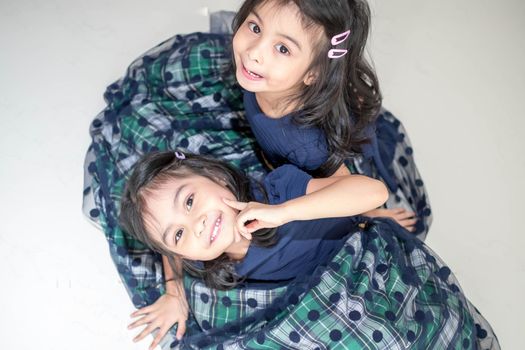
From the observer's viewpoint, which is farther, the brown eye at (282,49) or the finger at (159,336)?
the finger at (159,336)

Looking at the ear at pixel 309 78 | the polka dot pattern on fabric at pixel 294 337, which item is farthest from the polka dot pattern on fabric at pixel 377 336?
the ear at pixel 309 78

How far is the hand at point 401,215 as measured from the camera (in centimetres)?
136

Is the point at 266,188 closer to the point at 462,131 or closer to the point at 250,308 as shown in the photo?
the point at 250,308

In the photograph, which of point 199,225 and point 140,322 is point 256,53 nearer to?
point 199,225

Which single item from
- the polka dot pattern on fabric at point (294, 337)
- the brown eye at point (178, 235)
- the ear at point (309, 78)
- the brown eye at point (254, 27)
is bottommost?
the polka dot pattern on fabric at point (294, 337)

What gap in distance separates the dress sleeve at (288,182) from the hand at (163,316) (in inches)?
10.8

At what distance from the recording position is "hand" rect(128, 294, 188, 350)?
1287 millimetres

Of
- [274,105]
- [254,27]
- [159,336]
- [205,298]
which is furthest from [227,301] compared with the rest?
[254,27]

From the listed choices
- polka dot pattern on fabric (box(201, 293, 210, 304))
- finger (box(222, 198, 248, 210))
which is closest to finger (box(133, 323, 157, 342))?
polka dot pattern on fabric (box(201, 293, 210, 304))

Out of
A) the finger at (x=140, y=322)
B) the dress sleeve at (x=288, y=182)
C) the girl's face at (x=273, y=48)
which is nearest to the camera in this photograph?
the girl's face at (x=273, y=48)

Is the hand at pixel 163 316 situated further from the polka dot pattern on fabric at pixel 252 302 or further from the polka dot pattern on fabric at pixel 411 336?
the polka dot pattern on fabric at pixel 411 336

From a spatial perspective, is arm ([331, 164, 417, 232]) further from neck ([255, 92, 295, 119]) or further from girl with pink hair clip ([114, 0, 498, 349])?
neck ([255, 92, 295, 119])

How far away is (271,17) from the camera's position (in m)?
1.08

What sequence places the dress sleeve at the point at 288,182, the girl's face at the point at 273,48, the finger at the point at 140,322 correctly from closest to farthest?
the girl's face at the point at 273,48 → the dress sleeve at the point at 288,182 → the finger at the point at 140,322
